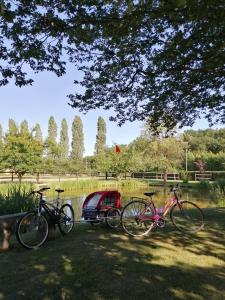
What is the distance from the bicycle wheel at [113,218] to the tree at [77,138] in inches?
A: 2371

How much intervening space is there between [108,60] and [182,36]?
1.57 meters

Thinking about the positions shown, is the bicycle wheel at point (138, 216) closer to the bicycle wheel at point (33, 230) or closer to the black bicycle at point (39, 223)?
the black bicycle at point (39, 223)

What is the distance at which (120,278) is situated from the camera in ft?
11.8

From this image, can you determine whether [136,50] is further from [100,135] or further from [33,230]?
[100,135]

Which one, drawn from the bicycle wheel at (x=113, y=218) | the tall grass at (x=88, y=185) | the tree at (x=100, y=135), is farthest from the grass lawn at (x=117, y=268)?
the tree at (x=100, y=135)

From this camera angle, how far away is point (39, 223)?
17.1 feet

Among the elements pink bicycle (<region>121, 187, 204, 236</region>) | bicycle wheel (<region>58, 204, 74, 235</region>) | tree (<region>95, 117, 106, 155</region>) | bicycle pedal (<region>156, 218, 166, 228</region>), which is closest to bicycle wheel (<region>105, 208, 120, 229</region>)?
pink bicycle (<region>121, 187, 204, 236</region>)

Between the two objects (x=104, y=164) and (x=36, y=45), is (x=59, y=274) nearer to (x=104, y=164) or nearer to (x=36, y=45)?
(x=36, y=45)

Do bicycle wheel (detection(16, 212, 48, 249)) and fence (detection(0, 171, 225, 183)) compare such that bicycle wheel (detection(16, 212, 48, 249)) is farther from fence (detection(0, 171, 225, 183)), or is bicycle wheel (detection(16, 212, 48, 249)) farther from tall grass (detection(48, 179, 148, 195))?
fence (detection(0, 171, 225, 183))

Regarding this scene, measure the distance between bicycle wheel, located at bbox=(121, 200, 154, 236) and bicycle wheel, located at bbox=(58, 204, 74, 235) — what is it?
3.16 ft

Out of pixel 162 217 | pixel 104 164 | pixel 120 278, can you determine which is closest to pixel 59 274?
pixel 120 278

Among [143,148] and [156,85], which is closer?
[156,85]

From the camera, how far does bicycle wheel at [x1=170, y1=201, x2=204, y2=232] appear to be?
19.6ft

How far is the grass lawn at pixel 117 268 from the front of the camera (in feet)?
10.7
